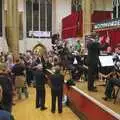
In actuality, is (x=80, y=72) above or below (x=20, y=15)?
below

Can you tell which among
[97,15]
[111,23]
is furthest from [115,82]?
[97,15]

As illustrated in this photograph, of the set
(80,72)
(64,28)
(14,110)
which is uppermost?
(64,28)

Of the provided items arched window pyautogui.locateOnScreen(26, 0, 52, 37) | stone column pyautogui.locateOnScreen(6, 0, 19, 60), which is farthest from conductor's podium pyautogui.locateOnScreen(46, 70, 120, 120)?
arched window pyautogui.locateOnScreen(26, 0, 52, 37)

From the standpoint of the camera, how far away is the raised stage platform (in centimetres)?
818

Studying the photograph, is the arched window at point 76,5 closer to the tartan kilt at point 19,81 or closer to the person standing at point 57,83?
the tartan kilt at point 19,81

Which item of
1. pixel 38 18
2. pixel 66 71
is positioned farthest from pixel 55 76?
pixel 38 18

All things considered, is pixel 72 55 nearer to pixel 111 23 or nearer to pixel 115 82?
pixel 111 23

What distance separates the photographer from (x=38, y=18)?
107ft

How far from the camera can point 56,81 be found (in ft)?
39.3

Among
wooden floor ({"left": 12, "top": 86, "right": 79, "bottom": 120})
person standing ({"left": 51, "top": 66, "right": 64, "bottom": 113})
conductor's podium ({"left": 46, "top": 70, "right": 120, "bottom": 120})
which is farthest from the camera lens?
person standing ({"left": 51, "top": 66, "right": 64, "bottom": 113})

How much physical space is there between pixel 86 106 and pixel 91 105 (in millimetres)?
652

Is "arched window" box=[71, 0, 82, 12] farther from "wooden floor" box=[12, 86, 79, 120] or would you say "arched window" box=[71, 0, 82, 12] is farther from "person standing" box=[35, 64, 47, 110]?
"person standing" box=[35, 64, 47, 110]

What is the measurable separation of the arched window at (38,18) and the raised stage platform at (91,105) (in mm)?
18107

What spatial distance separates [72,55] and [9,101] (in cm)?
916
